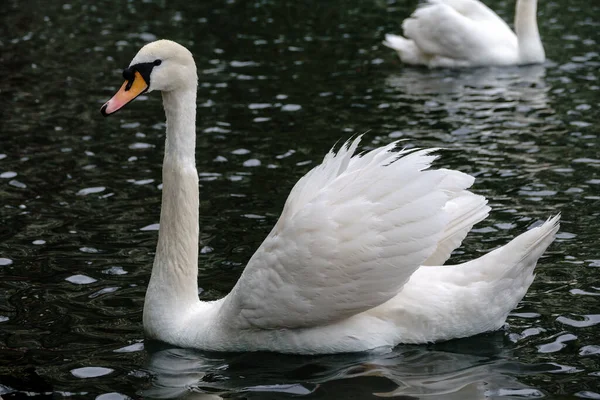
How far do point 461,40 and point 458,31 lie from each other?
0.24 meters

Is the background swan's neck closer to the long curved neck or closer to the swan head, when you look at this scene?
the swan head

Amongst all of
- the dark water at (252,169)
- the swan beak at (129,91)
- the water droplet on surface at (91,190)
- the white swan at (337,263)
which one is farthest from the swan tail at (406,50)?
the swan beak at (129,91)

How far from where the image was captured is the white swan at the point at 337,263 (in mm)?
6160

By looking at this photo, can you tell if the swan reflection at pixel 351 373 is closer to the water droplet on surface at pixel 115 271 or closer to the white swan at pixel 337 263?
the white swan at pixel 337 263

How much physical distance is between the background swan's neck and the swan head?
118 millimetres

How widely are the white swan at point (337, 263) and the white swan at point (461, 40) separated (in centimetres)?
921

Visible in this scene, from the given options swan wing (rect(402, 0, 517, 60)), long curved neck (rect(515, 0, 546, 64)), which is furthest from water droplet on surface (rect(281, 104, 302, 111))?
long curved neck (rect(515, 0, 546, 64))

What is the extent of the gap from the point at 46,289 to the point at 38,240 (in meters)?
1.10

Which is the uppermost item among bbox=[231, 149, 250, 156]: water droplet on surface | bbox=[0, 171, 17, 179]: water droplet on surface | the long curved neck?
the long curved neck

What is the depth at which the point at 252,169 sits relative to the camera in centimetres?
1057

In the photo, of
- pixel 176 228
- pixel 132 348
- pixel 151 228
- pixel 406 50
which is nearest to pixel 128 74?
pixel 176 228

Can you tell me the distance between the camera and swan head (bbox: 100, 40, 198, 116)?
262 inches

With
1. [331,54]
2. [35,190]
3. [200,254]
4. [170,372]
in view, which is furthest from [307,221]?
[331,54]

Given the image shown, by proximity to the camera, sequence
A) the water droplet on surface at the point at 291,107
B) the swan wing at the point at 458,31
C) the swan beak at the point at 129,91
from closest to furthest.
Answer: the swan beak at the point at 129,91, the water droplet on surface at the point at 291,107, the swan wing at the point at 458,31
